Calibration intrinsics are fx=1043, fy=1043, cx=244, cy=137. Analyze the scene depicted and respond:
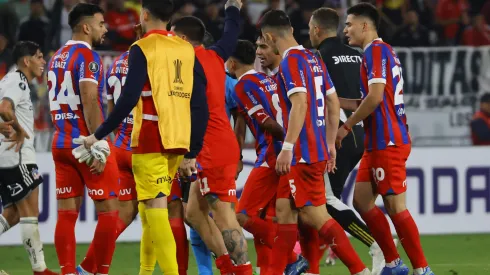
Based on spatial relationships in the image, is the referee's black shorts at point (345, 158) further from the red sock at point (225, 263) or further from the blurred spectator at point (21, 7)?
the blurred spectator at point (21, 7)

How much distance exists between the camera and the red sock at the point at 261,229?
8961 millimetres

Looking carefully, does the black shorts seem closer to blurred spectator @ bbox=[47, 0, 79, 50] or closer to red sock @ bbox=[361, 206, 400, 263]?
red sock @ bbox=[361, 206, 400, 263]

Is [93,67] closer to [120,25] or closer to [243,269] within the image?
[243,269]

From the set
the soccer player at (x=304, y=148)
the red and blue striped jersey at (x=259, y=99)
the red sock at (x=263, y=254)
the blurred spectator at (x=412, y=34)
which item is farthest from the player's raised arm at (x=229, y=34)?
the blurred spectator at (x=412, y=34)

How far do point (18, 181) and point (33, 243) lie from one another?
65 centimetres

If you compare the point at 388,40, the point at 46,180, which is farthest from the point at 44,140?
the point at 388,40

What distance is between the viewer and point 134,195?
897cm

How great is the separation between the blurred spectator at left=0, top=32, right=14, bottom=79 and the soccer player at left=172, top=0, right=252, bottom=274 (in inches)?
282

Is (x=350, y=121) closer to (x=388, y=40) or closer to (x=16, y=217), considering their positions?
(x=16, y=217)

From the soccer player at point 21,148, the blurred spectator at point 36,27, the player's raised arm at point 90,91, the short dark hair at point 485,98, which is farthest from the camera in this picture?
the blurred spectator at point 36,27

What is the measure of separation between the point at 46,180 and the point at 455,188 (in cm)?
524

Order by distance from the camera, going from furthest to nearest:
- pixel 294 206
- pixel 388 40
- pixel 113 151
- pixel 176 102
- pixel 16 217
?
pixel 388 40
pixel 16 217
pixel 113 151
pixel 294 206
pixel 176 102

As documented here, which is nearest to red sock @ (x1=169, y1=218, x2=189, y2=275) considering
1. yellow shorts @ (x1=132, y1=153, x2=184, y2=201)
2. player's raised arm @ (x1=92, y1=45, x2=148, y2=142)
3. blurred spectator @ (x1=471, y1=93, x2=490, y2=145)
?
yellow shorts @ (x1=132, y1=153, x2=184, y2=201)

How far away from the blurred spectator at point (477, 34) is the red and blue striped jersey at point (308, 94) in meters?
9.24
